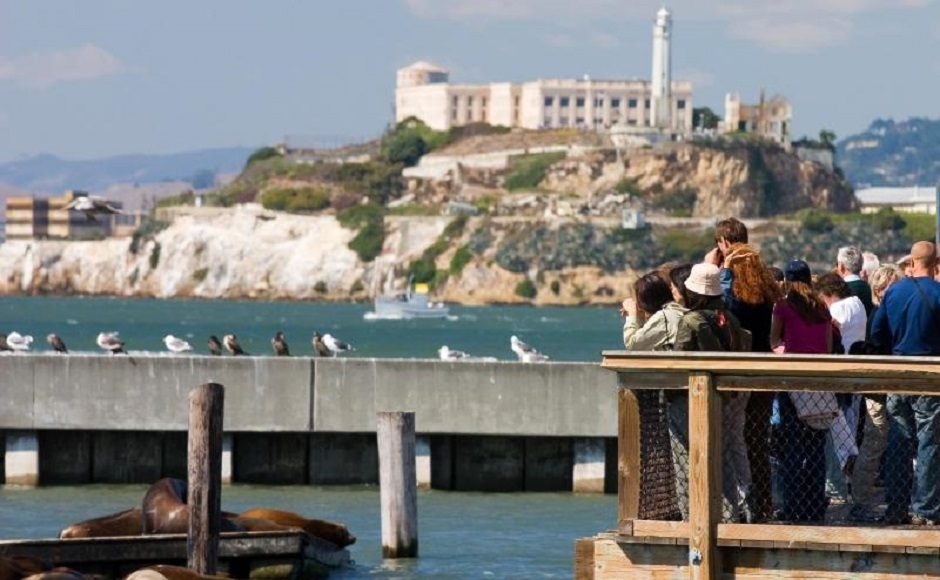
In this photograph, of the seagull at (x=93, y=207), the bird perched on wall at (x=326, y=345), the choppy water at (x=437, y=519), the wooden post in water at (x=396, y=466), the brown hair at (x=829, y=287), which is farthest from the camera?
the seagull at (x=93, y=207)

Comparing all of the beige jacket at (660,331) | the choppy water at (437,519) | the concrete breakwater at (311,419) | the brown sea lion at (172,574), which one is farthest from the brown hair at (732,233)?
the concrete breakwater at (311,419)

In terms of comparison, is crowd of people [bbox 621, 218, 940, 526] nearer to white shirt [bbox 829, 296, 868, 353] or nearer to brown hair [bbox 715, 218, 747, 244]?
brown hair [bbox 715, 218, 747, 244]

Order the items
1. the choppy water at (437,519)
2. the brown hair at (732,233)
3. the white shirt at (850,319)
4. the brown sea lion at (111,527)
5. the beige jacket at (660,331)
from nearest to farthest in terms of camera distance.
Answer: the beige jacket at (660,331), the brown hair at (732,233), the white shirt at (850,319), the brown sea lion at (111,527), the choppy water at (437,519)

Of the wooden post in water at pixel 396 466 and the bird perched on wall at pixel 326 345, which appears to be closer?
the wooden post in water at pixel 396 466

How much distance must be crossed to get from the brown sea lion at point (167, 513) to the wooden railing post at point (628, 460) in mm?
6843

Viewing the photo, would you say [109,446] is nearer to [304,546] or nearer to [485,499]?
[485,499]

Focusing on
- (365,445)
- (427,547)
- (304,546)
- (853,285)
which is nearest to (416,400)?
(365,445)

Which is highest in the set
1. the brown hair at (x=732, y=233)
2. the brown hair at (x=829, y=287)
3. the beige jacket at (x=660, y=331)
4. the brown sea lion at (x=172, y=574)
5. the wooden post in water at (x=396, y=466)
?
the brown hair at (x=732, y=233)

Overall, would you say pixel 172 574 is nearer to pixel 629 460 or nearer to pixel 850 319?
pixel 629 460

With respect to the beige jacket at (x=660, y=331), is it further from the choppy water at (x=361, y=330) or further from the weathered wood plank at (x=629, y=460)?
the choppy water at (x=361, y=330)

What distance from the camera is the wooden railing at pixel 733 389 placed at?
11.5 m

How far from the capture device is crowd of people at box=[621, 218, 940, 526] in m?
12.0

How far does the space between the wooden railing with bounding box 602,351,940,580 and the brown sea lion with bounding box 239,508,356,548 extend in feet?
28.1

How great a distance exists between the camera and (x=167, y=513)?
1841 centimetres
